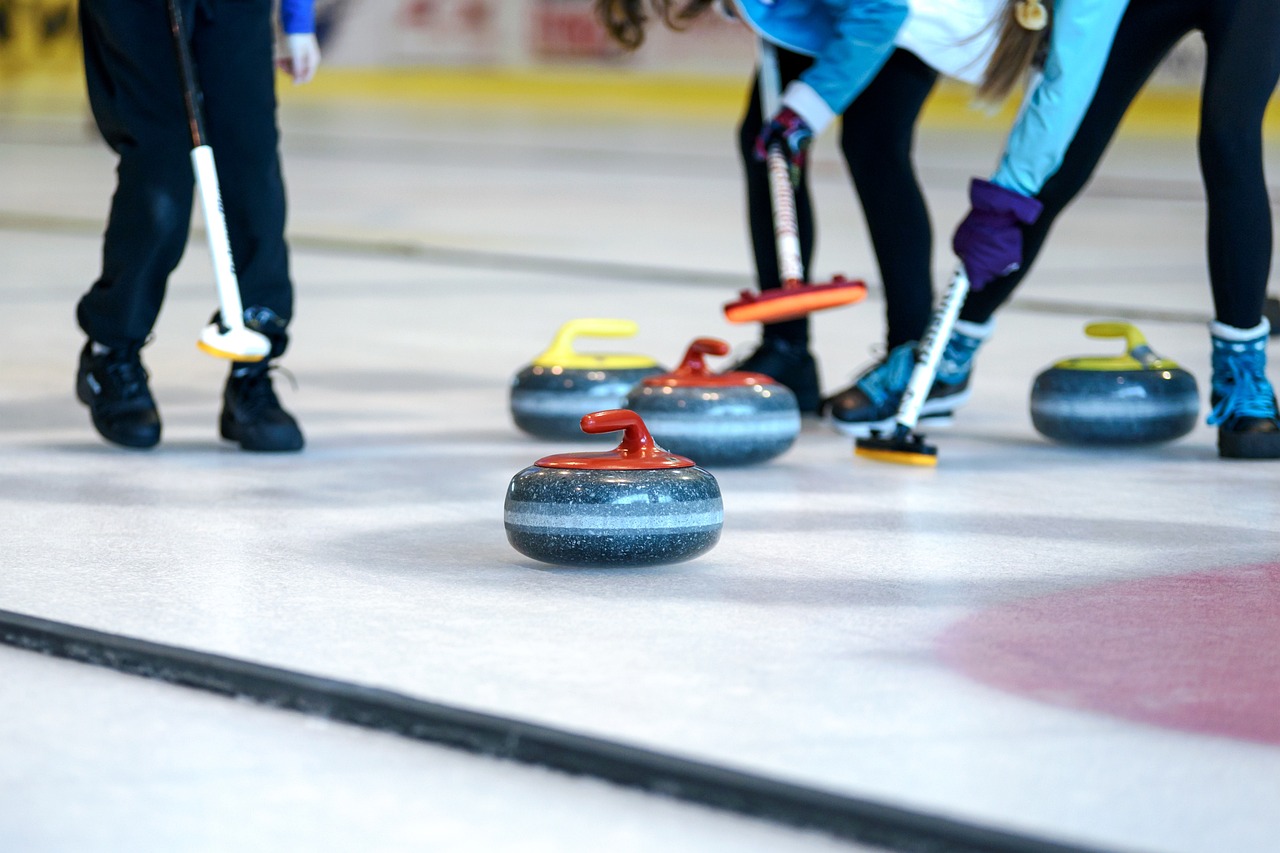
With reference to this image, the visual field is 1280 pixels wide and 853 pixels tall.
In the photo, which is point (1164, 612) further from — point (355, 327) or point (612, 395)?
point (355, 327)

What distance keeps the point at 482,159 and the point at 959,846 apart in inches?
385

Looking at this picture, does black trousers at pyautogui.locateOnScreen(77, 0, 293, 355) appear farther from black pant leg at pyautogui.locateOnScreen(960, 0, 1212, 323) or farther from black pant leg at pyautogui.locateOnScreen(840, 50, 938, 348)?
black pant leg at pyautogui.locateOnScreen(960, 0, 1212, 323)

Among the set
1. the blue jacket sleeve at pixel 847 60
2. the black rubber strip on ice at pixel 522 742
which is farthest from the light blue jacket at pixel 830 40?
the black rubber strip on ice at pixel 522 742

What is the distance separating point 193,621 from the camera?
2.01m

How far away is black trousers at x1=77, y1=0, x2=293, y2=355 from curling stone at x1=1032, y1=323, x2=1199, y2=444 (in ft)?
4.30

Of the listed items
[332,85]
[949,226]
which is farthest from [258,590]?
[332,85]

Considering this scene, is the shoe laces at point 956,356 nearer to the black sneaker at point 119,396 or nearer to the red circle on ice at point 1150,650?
the red circle on ice at point 1150,650

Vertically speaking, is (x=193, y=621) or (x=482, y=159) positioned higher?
(x=193, y=621)

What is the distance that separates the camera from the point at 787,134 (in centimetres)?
327

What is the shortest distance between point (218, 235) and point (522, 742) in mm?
1610

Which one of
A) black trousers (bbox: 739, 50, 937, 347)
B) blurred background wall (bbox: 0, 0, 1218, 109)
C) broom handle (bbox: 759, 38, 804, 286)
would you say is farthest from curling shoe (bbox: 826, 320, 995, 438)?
blurred background wall (bbox: 0, 0, 1218, 109)

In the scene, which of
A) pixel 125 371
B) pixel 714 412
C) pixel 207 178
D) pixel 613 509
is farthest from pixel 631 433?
pixel 125 371

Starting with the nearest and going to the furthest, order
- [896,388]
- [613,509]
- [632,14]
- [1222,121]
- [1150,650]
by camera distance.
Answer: [1150,650], [613,509], [1222,121], [896,388], [632,14]

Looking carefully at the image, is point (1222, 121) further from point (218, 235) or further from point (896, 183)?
point (218, 235)
